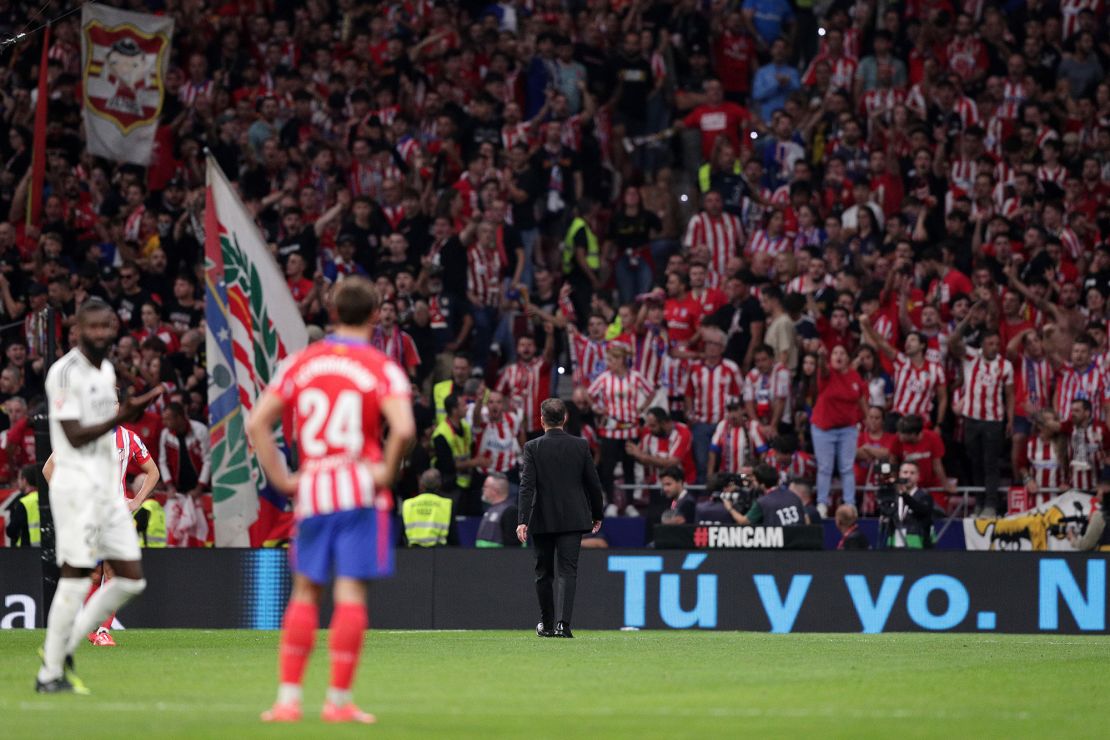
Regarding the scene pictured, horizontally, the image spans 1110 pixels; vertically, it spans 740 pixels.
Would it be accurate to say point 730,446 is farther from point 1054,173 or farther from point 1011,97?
point 1011,97

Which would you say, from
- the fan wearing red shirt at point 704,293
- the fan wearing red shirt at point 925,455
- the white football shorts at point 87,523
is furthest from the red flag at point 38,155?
the white football shorts at point 87,523

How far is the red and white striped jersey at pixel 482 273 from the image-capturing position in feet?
83.8

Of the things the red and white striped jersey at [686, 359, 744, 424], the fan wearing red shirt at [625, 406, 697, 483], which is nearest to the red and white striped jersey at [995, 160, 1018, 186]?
the red and white striped jersey at [686, 359, 744, 424]

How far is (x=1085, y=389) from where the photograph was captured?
22438 mm

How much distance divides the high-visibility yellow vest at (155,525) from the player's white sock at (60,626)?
11.4 metres

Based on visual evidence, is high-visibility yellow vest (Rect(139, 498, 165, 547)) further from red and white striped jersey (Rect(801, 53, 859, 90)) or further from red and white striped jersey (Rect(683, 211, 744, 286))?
red and white striped jersey (Rect(801, 53, 859, 90))

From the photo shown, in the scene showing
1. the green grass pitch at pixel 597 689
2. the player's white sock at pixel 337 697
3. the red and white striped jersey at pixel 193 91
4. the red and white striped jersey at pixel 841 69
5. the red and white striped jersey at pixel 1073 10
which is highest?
the red and white striped jersey at pixel 1073 10

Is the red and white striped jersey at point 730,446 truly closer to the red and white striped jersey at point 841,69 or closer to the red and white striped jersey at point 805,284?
the red and white striped jersey at point 805,284

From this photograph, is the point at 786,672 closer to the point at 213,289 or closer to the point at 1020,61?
the point at 213,289

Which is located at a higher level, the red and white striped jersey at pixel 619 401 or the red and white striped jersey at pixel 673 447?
the red and white striped jersey at pixel 619 401

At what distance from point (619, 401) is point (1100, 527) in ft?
20.4

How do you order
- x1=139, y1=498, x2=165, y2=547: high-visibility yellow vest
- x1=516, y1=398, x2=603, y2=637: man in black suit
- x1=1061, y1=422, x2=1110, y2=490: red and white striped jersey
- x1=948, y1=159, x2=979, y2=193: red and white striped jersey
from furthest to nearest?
x1=948, y1=159, x2=979, y2=193: red and white striped jersey, x1=1061, y1=422, x2=1110, y2=490: red and white striped jersey, x1=139, y1=498, x2=165, y2=547: high-visibility yellow vest, x1=516, y1=398, x2=603, y2=637: man in black suit

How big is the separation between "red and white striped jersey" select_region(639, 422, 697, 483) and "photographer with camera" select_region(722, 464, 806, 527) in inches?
97.6

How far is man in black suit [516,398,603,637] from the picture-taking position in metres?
16.4
